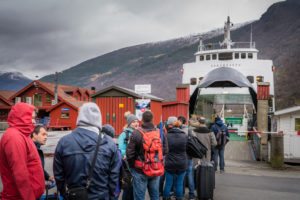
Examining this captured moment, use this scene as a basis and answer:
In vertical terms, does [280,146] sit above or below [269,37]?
below

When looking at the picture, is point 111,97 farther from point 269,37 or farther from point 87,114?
point 269,37

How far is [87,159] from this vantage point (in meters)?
2.52

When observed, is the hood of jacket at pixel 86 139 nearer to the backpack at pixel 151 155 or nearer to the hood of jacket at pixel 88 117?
the hood of jacket at pixel 88 117

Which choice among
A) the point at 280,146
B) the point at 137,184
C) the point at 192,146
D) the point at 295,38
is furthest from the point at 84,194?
the point at 295,38

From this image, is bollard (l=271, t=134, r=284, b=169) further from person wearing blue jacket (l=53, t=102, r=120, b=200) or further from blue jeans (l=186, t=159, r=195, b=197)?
person wearing blue jacket (l=53, t=102, r=120, b=200)

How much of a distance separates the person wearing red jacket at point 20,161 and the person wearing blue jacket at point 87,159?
0.77 ft

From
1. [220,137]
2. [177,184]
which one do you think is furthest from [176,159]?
[220,137]

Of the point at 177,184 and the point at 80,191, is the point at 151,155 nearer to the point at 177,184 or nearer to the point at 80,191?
the point at 177,184

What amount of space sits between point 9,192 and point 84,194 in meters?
0.74

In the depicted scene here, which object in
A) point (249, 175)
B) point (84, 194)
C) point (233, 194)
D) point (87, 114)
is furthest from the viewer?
point (249, 175)

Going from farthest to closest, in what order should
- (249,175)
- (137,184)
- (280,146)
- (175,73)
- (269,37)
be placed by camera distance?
(175,73) < (269,37) < (280,146) < (249,175) < (137,184)

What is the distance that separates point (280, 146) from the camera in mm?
8859

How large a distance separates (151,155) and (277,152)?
21.7 ft

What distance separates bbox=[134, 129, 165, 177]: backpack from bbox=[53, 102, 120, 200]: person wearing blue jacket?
113cm
